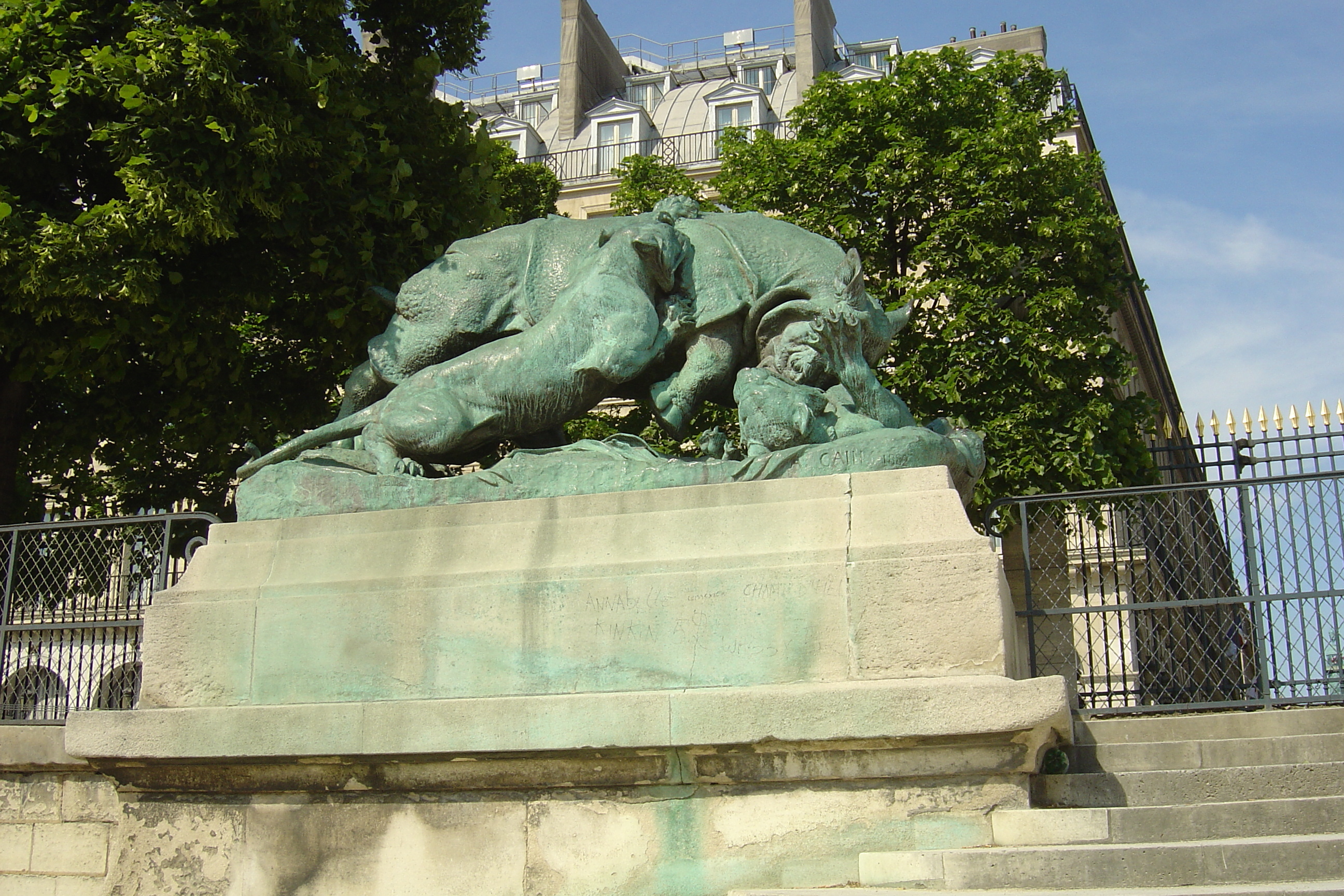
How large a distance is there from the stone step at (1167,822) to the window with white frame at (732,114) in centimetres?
2931

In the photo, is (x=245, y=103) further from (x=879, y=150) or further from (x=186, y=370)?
(x=879, y=150)

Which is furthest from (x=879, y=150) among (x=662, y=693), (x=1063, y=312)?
(x=662, y=693)

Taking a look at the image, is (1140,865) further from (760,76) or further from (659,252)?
(760,76)

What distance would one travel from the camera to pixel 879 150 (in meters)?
16.9

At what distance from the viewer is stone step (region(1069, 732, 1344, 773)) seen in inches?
208

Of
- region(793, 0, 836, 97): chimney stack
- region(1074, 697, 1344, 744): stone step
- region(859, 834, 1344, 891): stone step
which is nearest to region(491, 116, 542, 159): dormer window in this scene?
region(793, 0, 836, 97): chimney stack

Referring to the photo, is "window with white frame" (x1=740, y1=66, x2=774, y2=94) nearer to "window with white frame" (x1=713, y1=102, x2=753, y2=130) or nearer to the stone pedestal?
"window with white frame" (x1=713, y1=102, x2=753, y2=130)

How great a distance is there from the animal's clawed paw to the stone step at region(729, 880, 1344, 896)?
231 centimetres

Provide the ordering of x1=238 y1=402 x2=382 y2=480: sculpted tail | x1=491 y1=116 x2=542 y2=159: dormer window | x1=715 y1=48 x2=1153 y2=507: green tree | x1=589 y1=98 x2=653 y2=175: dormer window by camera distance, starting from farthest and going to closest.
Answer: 1. x1=491 y1=116 x2=542 y2=159: dormer window
2. x1=589 y1=98 x2=653 y2=175: dormer window
3. x1=715 y1=48 x2=1153 y2=507: green tree
4. x1=238 y1=402 x2=382 y2=480: sculpted tail

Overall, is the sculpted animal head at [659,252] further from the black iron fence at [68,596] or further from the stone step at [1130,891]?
the stone step at [1130,891]

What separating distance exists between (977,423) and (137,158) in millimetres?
10465

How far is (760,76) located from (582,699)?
35.9 meters

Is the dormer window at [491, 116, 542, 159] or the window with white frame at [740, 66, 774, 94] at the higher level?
the window with white frame at [740, 66, 774, 94]

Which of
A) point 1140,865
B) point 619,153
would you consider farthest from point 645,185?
point 1140,865
